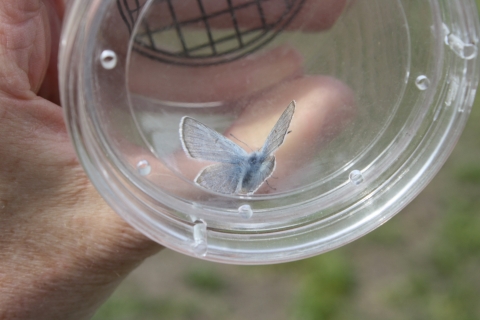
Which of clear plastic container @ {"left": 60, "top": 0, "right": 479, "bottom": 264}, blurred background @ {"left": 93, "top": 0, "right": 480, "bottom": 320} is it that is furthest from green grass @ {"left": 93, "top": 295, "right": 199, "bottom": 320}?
clear plastic container @ {"left": 60, "top": 0, "right": 479, "bottom": 264}

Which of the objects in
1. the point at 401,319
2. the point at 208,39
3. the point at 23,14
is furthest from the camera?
the point at 401,319

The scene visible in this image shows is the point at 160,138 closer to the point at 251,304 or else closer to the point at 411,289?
the point at 251,304

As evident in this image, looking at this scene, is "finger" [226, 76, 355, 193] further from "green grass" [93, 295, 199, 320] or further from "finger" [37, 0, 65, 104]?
"green grass" [93, 295, 199, 320]

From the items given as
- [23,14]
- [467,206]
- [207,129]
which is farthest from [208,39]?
[467,206]

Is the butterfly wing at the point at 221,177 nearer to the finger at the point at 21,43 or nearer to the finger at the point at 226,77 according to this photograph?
the finger at the point at 226,77

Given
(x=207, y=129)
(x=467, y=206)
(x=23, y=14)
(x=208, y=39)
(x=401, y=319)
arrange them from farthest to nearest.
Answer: (x=467, y=206) → (x=401, y=319) → (x=208, y=39) → (x=207, y=129) → (x=23, y=14)

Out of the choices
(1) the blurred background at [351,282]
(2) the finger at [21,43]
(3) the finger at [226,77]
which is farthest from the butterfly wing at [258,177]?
(1) the blurred background at [351,282]

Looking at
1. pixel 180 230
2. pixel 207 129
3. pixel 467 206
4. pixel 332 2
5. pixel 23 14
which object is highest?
pixel 467 206
